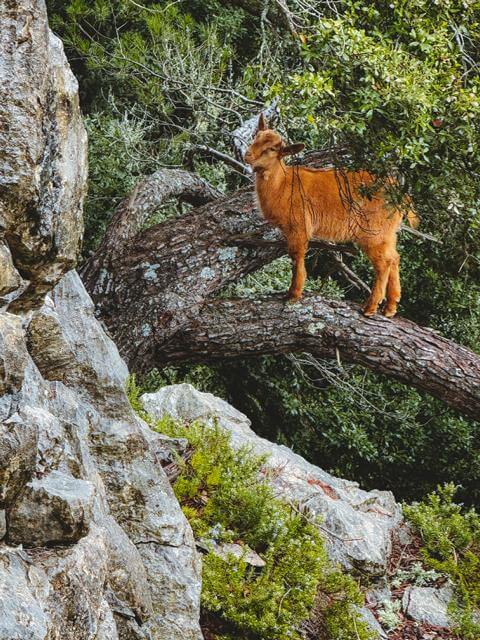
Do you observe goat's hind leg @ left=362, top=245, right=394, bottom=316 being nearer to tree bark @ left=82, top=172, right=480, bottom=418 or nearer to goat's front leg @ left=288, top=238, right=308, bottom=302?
tree bark @ left=82, top=172, right=480, bottom=418

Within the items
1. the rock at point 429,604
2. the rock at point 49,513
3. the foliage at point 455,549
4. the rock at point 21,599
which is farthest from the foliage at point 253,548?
the rock at point 21,599

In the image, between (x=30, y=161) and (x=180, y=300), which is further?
(x=180, y=300)

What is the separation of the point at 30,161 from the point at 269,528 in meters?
3.03

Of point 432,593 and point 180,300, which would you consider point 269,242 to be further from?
point 432,593

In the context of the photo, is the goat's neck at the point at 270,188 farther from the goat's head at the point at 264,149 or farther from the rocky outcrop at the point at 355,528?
the rocky outcrop at the point at 355,528

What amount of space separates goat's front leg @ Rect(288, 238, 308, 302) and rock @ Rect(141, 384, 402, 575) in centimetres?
137

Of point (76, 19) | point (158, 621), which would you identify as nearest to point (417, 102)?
point (158, 621)

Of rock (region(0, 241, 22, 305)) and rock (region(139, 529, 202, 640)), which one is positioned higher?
rock (region(0, 241, 22, 305))

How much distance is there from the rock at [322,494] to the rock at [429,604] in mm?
284

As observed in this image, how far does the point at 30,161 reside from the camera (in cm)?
242

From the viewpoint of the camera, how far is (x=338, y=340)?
24.3 feet

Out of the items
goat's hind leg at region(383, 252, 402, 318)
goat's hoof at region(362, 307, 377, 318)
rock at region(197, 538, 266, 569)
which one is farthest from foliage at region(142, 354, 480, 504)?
rock at region(197, 538, 266, 569)

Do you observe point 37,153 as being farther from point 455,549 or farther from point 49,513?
point 455,549

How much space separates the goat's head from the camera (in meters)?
6.92
